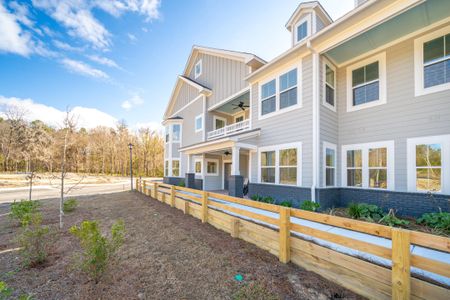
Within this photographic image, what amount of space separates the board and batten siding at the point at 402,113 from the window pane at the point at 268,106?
3.38m

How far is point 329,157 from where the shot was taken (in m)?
7.03

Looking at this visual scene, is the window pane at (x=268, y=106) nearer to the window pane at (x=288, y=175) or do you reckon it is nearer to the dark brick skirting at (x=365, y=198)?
the window pane at (x=288, y=175)

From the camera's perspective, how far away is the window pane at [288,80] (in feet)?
24.3

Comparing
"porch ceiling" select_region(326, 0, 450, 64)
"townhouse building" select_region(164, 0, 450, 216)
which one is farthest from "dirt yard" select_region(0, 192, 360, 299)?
"porch ceiling" select_region(326, 0, 450, 64)

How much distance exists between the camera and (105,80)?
16.6 m

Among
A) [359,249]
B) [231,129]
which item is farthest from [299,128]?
[359,249]

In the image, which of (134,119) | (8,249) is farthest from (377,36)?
(134,119)

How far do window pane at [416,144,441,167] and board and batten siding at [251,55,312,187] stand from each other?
3.06 meters

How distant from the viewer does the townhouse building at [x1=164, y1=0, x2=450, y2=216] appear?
529cm

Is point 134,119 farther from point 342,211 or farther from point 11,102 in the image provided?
point 342,211

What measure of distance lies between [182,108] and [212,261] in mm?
14657

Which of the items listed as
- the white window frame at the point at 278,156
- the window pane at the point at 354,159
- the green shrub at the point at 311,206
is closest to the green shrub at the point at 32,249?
the green shrub at the point at 311,206

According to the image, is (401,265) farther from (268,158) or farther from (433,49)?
(433,49)

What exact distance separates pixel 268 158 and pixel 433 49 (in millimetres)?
6228
